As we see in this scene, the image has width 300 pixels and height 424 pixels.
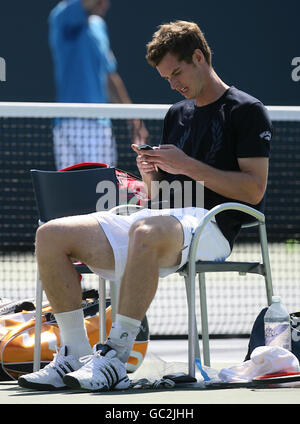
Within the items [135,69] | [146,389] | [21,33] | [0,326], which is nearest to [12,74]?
[21,33]

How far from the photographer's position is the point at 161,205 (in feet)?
13.7

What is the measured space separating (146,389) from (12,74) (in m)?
9.22

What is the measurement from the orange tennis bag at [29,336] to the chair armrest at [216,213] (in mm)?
832

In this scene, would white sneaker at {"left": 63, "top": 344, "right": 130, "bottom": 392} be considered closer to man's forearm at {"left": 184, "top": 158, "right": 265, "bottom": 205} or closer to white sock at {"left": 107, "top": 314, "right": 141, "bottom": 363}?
white sock at {"left": 107, "top": 314, "right": 141, "bottom": 363}

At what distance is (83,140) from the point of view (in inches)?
272

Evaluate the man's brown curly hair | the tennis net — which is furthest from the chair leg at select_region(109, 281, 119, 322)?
the tennis net

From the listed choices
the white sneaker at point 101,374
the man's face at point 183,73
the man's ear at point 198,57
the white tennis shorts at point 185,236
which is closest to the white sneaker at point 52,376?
the white sneaker at point 101,374

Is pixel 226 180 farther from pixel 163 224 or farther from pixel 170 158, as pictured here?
pixel 163 224

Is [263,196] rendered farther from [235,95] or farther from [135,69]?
[135,69]

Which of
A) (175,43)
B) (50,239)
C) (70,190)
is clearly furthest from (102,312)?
(175,43)

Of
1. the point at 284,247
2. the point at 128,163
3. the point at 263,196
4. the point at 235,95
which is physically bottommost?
the point at 284,247

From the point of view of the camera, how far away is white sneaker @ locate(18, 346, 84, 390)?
3.57 m

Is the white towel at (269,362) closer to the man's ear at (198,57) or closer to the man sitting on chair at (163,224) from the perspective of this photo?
the man sitting on chair at (163,224)

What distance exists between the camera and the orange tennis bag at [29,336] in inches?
163
